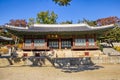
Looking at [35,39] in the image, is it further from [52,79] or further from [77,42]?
[52,79]

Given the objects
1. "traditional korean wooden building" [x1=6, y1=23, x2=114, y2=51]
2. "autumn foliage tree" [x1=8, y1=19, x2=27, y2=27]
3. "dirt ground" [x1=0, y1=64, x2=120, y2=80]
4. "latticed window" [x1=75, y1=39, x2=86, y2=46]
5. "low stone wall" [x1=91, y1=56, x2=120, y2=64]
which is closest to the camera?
"dirt ground" [x1=0, y1=64, x2=120, y2=80]

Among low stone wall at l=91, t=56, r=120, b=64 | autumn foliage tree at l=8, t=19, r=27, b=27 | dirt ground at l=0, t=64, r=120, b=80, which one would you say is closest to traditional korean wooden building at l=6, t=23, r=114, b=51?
low stone wall at l=91, t=56, r=120, b=64

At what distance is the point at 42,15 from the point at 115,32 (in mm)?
19366

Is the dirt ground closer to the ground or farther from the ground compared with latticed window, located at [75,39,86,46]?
closer to the ground

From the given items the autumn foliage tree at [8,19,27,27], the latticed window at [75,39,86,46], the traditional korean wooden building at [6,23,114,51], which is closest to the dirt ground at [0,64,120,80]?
the traditional korean wooden building at [6,23,114,51]

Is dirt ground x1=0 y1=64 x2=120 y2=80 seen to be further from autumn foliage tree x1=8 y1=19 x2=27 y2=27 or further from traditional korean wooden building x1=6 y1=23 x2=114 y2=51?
autumn foliage tree x1=8 y1=19 x2=27 y2=27

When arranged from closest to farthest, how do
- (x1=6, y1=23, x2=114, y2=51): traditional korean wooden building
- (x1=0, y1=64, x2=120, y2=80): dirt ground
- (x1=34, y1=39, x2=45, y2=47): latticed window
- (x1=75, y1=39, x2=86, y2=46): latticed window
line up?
(x1=0, y1=64, x2=120, y2=80): dirt ground < (x1=6, y1=23, x2=114, y2=51): traditional korean wooden building < (x1=75, y1=39, x2=86, y2=46): latticed window < (x1=34, y1=39, x2=45, y2=47): latticed window

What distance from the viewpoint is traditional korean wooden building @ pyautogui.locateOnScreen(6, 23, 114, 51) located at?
3316 centimetres

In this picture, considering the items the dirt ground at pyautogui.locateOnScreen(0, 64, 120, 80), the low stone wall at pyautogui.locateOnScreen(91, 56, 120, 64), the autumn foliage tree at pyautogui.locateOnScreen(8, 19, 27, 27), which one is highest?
the autumn foliage tree at pyautogui.locateOnScreen(8, 19, 27, 27)

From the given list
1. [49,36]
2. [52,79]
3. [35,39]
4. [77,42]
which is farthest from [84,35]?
[52,79]

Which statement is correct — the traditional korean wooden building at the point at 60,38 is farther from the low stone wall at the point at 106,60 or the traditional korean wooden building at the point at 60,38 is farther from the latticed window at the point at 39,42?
the low stone wall at the point at 106,60

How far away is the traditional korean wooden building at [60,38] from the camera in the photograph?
33.2m

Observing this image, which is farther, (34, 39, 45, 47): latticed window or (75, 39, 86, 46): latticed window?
(34, 39, 45, 47): latticed window

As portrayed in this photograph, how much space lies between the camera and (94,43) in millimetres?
33812
